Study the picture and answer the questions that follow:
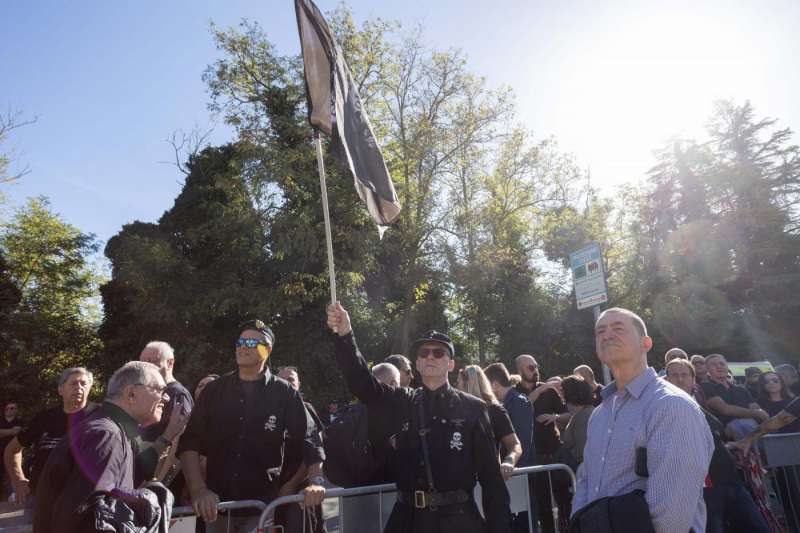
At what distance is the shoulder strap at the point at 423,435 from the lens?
11.5 feet

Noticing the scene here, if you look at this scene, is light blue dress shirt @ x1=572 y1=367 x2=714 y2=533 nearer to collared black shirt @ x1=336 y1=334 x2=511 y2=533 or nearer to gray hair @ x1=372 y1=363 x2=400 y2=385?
collared black shirt @ x1=336 y1=334 x2=511 y2=533

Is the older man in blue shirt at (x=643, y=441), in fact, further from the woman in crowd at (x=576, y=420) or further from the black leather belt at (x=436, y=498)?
the woman in crowd at (x=576, y=420)

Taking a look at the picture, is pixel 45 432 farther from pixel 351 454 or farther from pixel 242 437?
pixel 351 454

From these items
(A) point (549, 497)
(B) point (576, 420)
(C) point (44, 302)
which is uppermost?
(C) point (44, 302)

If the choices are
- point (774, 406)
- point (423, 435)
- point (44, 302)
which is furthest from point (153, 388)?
point (44, 302)

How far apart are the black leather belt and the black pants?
0.08 feet

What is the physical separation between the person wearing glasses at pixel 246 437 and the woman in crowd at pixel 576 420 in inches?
124

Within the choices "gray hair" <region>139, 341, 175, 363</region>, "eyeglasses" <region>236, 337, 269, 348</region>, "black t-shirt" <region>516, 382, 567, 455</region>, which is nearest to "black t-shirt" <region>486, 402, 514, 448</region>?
"eyeglasses" <region>236, 337, 269, 348</region>

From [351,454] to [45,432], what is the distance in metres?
2.88

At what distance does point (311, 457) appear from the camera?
4230 millimetres

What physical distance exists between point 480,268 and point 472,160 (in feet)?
17.4

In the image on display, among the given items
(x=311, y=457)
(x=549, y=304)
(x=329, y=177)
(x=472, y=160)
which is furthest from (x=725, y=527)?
(x=549, y=304)

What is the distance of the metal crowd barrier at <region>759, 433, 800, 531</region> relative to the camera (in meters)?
6.05

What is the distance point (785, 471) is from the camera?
20.2 ft
